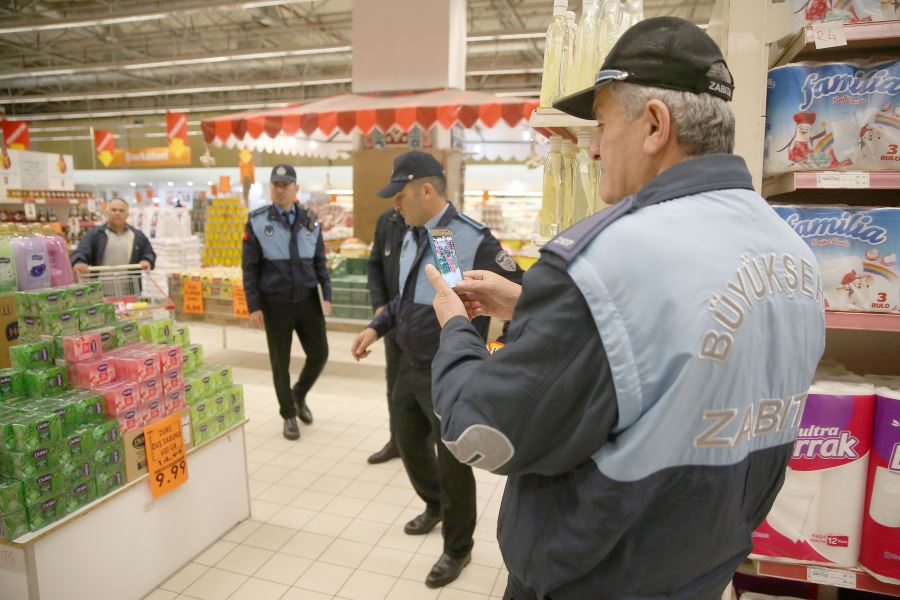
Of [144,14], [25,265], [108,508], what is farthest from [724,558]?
[144,14]

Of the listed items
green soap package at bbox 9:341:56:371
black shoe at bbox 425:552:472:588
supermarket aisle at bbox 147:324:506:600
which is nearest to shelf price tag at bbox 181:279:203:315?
supermarket aisle at bbox 147:324:506:600

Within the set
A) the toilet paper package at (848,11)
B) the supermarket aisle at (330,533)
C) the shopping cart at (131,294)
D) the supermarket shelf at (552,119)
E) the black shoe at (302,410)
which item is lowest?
the supermarket aisle at (330,533)

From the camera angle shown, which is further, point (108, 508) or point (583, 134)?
point (108, 508)

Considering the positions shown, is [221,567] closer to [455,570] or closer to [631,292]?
[455,570]

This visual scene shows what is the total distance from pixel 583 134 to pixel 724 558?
139 cm

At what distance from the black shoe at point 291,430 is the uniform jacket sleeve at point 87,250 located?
2.81m

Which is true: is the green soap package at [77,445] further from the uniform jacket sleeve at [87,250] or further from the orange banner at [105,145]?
the orange banner at [105,145]

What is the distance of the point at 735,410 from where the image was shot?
0.97m

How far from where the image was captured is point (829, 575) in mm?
1750

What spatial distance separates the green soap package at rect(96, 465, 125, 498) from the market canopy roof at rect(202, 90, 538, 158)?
435cm

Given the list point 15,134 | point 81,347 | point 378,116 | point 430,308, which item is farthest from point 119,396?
point 15,134

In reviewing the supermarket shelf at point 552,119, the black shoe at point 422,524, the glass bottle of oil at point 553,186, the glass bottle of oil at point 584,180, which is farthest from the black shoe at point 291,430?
the supermarket shelf at point 552,119

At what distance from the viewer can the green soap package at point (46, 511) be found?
2.10m

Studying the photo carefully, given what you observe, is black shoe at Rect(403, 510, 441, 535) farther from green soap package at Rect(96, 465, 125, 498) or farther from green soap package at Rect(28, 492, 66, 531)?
green soap package at Rect(28, 492, 66, 531)
